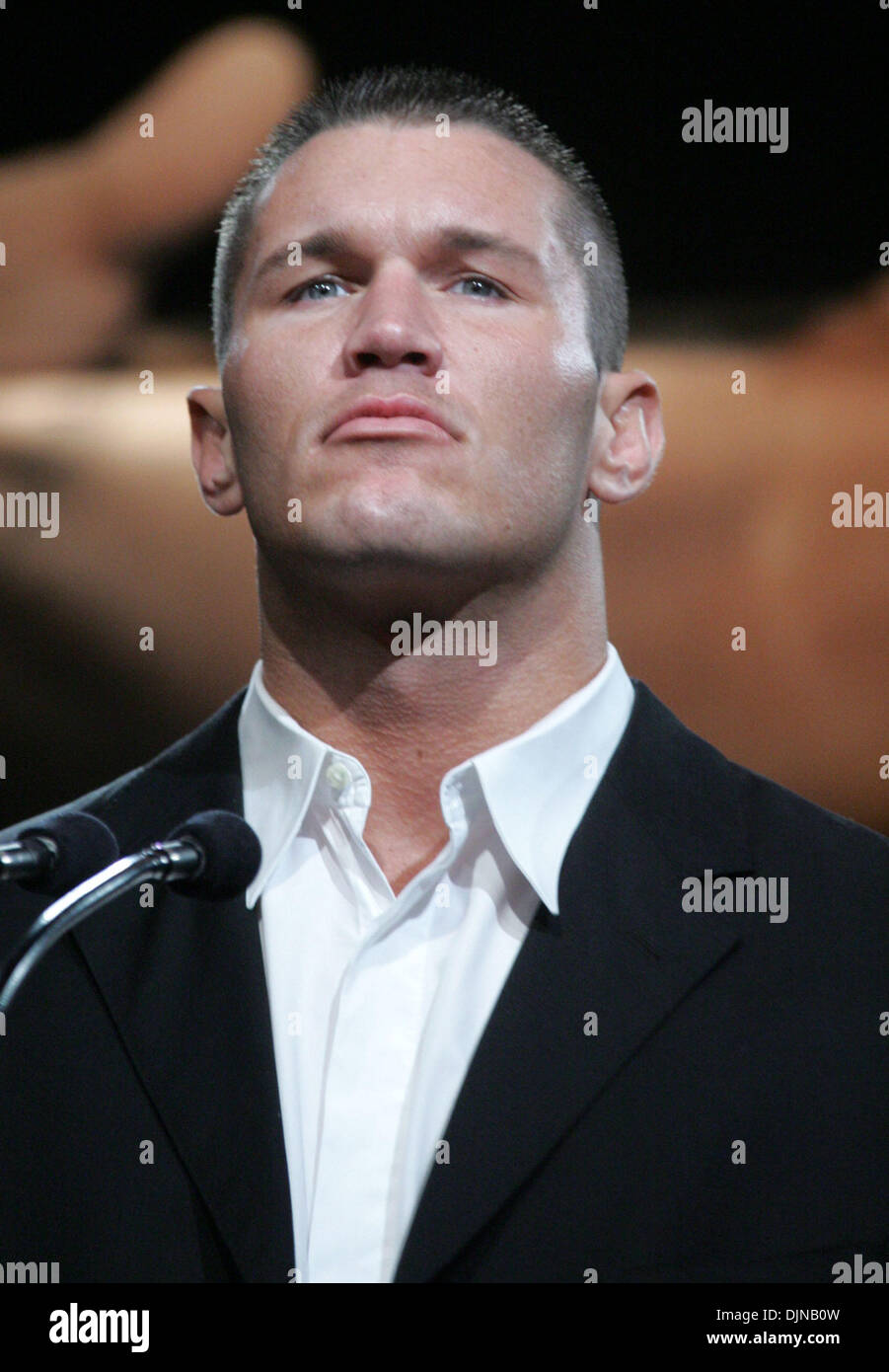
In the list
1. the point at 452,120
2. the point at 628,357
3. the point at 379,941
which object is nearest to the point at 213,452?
the point at 452,120

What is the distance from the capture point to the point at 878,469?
2623 millimetres

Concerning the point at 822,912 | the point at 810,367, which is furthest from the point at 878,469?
the point at 822,912

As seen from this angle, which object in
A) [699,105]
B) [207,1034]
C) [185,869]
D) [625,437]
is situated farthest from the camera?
[699,105]

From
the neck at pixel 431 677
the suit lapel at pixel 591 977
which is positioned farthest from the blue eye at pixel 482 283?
the suit lapel at pixel 591 977

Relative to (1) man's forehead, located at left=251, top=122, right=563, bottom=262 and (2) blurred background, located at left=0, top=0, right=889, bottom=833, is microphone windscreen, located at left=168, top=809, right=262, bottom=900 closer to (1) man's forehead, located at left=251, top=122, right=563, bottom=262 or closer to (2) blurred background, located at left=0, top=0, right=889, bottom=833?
(1) man's forehead, located at left=251, top=122, right=563, bottom=262

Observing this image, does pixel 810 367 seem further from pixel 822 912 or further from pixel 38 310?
pixel 38 310

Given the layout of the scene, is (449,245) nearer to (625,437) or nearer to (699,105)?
(625,437)

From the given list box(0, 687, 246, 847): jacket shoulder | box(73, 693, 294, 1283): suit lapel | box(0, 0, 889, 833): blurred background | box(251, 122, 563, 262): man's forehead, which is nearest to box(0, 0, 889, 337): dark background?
box(0, 0, 889, 833): blurred background

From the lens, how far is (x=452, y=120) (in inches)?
90.7

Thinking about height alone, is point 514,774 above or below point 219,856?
above

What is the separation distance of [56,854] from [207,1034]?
0.51 m

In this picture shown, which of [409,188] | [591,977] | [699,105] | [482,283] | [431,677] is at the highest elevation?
[699,105]

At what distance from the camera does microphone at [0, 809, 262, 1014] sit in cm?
148

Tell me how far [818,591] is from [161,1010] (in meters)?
1.29
